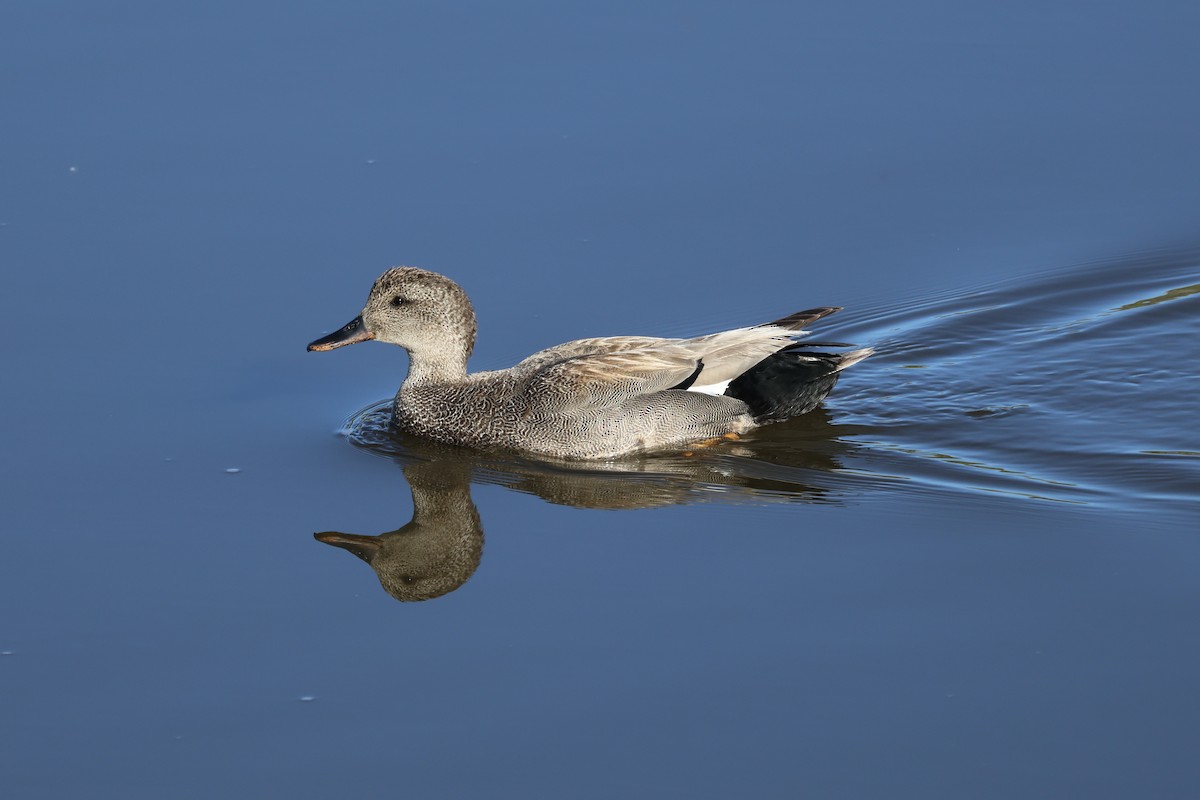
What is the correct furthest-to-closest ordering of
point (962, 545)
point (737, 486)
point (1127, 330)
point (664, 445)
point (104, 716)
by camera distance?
point (1127, 330)
point (664, 445)
point (737, 486)
point (962, 545)
point (104, 716)

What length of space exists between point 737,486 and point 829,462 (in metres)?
0.66

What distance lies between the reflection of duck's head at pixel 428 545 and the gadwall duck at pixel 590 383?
0.66m

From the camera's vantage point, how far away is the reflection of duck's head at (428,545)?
8.09m

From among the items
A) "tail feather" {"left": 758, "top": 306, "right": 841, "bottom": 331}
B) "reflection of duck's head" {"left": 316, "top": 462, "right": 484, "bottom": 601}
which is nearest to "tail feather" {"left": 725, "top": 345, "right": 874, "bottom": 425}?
"tail feather" {"left": 758, "top": 306, "right": 841, "bottom": 331}

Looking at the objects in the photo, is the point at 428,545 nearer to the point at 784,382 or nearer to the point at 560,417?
the point at 560,417

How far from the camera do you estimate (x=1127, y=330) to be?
34.9 feet

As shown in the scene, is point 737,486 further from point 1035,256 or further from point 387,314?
point 1035,256

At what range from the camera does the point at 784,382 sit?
10.0 metres

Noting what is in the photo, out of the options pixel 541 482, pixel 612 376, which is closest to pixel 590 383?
pixel 612 376

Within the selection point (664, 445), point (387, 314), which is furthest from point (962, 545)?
point (387, 314)

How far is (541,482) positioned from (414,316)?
58.5 inches

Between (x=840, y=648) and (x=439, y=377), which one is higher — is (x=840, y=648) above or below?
below

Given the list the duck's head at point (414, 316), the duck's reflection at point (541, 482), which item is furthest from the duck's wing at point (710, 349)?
the duck's head at point (414, 316)

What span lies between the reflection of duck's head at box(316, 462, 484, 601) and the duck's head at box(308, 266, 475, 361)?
3.76 feet
